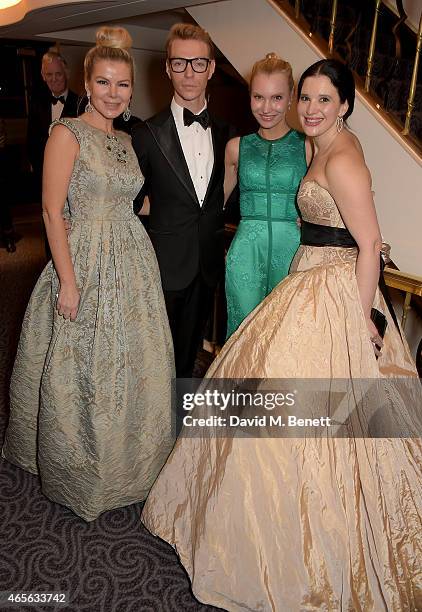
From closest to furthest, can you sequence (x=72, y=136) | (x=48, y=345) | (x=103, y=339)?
1. (x=72, y=136)
2. (x=103, y=339)
3. (x=48, y=345)

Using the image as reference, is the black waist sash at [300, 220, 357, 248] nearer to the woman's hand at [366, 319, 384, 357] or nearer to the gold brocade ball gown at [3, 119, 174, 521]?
the woman's hand at [366, 319, 384, 357]

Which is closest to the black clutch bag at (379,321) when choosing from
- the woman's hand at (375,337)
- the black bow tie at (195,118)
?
the woman's hand at (375,337)

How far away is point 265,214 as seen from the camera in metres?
2.05

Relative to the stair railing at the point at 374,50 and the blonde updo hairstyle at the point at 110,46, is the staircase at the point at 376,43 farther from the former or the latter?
the blonde updo hairstyle at the point at 110,46

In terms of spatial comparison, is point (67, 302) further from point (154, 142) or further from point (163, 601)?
point (163, 601)

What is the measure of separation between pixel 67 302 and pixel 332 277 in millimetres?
933

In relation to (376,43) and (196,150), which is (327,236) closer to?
(196,150)

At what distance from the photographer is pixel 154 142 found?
6.82 ft

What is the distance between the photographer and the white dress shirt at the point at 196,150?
83.5 inches

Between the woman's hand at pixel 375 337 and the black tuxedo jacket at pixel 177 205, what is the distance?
0.80 m

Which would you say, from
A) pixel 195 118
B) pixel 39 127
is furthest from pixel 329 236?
pixel 39 127

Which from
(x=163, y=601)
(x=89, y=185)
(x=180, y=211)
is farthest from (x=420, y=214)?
(x=163, y=601)

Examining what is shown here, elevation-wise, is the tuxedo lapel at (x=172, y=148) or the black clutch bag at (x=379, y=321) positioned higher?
the tuxedo lapel at (x=172, y=148)

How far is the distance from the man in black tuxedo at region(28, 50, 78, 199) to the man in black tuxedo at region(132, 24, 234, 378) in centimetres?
153
